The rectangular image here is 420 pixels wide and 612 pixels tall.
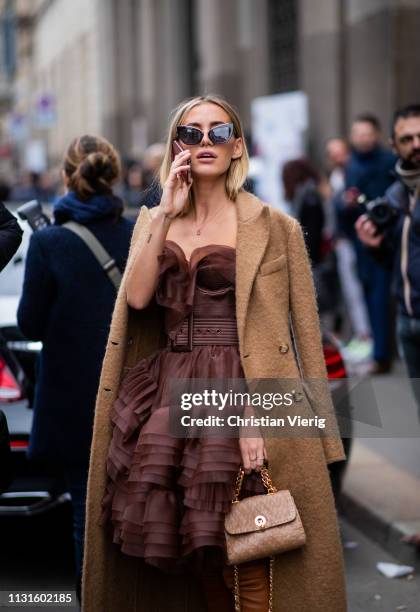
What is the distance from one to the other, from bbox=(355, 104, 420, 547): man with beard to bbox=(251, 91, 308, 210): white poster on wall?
919 cm

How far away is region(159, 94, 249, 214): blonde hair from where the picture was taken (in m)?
3.69

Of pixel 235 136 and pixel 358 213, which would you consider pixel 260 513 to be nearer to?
pixel 235 136

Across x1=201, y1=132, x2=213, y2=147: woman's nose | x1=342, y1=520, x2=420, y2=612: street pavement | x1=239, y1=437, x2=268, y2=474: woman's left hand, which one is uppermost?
x1=201, y1=132, x2=213, y2=147: woman's nose

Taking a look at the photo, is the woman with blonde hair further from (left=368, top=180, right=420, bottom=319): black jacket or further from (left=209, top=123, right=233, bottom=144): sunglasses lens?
(left=368, top=180, right=420, bottom=319): black jacket

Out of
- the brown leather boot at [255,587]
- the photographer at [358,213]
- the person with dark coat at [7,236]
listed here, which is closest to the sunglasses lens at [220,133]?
the person with dark coat at [7,236]

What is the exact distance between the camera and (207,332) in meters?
3.58

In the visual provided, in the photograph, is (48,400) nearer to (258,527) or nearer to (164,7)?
(258,527)

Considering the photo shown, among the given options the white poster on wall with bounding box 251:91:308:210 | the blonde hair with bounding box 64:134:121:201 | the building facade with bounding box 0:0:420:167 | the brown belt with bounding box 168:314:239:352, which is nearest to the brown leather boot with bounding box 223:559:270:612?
the brown belt with bounding box 168:314:239:352

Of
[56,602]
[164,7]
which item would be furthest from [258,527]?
[164,7]

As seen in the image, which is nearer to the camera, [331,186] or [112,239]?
[112,239]

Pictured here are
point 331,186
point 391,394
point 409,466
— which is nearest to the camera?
point 409,466

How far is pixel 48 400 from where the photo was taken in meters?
4.45

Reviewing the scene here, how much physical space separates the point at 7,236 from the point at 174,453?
108 centimetres

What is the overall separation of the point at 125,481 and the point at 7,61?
115 ft
